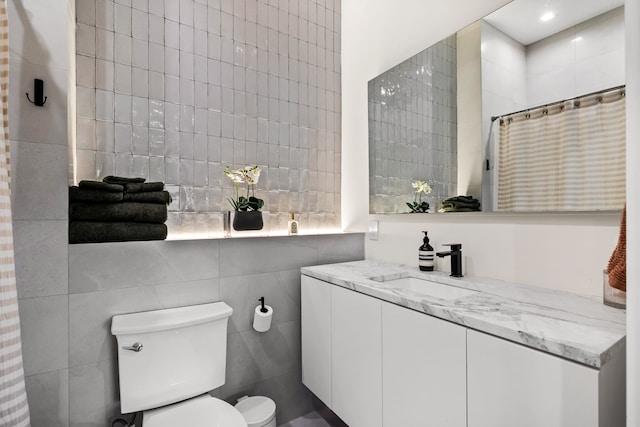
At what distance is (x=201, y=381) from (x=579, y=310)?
142 cm

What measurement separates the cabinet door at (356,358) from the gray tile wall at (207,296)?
380 millimetres

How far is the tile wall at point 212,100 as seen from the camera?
5.25 feet

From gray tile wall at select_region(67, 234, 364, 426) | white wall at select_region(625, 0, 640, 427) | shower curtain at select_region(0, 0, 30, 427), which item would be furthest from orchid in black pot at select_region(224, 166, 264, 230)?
white wall at select_region(625, 0, 640, 427)

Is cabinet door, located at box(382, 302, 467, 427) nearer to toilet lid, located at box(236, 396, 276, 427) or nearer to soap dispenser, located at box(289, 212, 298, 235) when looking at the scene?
toilet lid, located at box(236, 396, 276, 427)

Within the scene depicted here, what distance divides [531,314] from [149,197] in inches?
59.1

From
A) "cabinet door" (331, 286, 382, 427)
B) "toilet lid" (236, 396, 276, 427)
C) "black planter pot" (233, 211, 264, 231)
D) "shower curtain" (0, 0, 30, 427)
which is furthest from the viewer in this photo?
"black planter pot" (233, 211, 264, 231)

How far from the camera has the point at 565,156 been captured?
1.18 meters

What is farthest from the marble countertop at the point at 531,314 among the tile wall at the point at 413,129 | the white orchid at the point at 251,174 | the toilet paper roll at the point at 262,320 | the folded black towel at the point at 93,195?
the folded black towel at the point at 93,195

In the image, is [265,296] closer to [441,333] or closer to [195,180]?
[195,180]

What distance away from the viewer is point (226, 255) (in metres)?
Result: 1.66

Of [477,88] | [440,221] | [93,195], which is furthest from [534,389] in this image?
[93,195]

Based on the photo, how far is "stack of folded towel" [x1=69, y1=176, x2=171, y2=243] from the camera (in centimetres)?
137

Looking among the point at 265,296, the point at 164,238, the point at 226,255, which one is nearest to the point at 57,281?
the point at 164,238

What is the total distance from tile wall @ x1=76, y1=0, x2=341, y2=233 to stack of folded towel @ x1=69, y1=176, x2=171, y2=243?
0.23m
